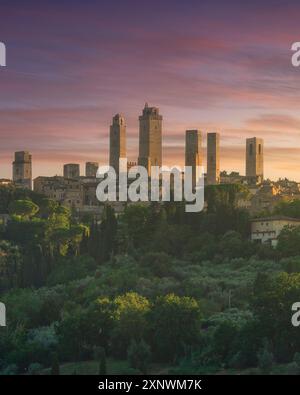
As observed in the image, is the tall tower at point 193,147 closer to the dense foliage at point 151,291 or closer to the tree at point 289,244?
the dense foliage at point 151,291

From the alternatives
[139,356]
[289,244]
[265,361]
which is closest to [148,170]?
[289,244]

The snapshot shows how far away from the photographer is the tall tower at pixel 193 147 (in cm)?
7525

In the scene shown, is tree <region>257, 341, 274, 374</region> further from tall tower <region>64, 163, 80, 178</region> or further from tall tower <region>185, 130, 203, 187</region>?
tall tower <region>64, 163, 80, 178</region>

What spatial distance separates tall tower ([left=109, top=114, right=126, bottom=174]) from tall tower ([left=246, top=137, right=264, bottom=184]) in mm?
8601

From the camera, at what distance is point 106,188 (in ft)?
236

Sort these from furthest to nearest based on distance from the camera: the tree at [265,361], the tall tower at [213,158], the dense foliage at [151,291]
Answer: the tall tower at [213,158] → the dense foliage at [151,291] → the tree at [265,361]

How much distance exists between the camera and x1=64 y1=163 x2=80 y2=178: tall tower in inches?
3396

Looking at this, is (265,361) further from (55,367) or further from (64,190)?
(64,190)

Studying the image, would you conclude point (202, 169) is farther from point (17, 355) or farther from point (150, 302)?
point (17, 355)

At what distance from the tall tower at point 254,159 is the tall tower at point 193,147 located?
5028mm

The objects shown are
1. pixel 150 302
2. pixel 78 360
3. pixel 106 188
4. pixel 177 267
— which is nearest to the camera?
pixel 78 360

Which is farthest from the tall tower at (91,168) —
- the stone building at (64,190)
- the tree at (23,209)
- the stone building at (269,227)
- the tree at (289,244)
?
the tree at (289,244)

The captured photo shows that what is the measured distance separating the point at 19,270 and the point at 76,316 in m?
12.1

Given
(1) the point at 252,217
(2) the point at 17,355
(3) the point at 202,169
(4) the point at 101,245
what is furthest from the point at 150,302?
(3) the point at 202,169
